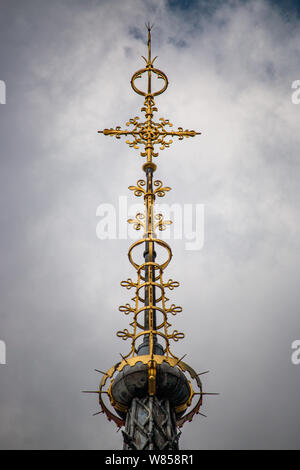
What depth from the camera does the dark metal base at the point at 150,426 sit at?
37.9 ft

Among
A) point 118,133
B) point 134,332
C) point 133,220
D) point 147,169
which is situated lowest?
point 134,332

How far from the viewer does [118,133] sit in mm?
18172

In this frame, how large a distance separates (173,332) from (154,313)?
64cm

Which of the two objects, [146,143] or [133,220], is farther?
[146,143]

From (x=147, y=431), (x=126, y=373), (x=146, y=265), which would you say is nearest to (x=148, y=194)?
(x=146, y=265)

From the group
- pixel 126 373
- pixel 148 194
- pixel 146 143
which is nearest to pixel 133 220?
pixel 148 194

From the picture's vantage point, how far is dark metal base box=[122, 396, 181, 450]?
11547mm

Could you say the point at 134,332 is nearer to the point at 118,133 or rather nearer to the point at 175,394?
the point at 175,394

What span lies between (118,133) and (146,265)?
5028mm

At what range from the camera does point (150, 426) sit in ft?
38.5
